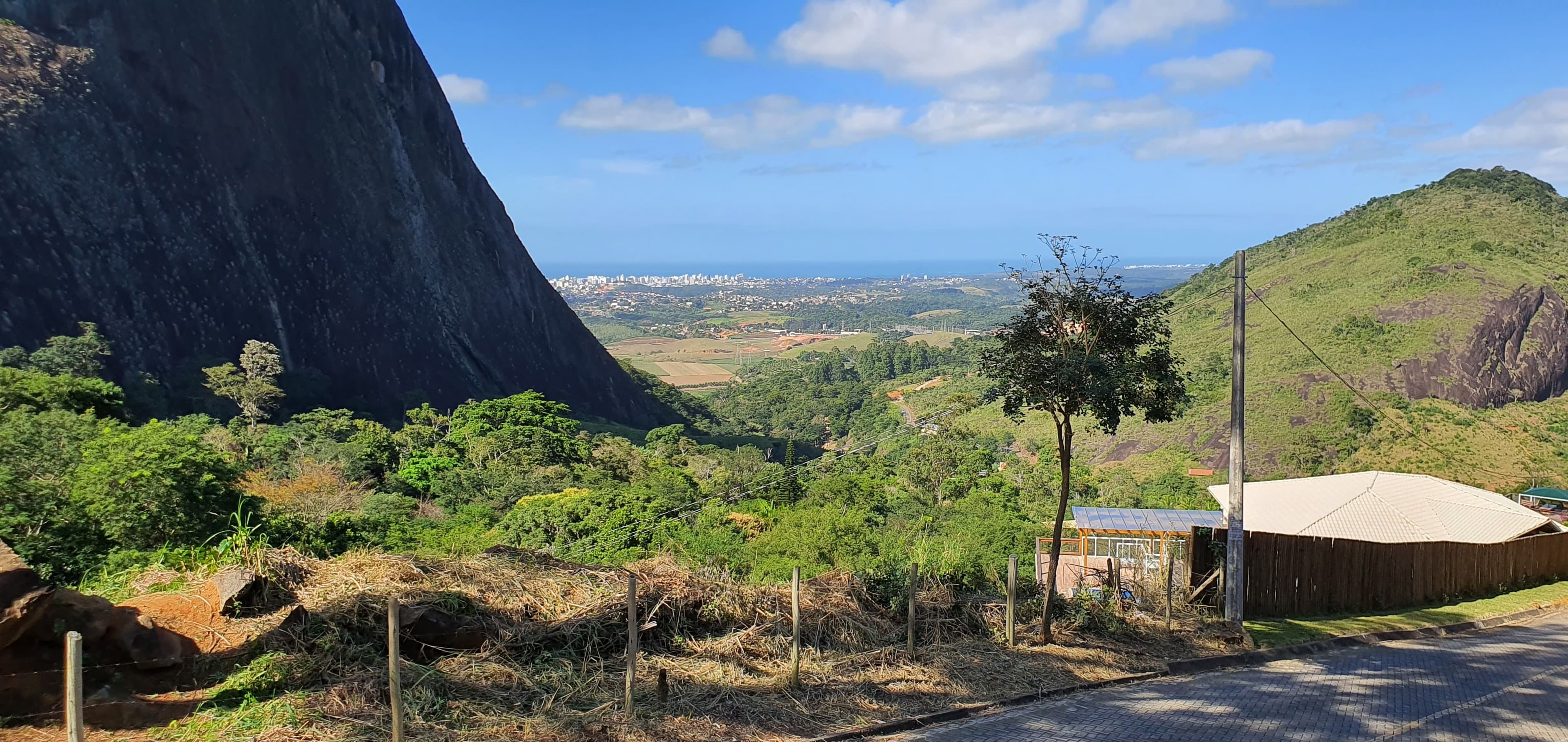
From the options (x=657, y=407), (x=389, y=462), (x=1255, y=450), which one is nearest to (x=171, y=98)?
(x=389, y=462)

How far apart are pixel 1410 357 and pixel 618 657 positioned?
171ft

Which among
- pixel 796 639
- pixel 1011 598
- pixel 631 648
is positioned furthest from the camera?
pixel 1011 598

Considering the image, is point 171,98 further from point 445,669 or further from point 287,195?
point 445,669

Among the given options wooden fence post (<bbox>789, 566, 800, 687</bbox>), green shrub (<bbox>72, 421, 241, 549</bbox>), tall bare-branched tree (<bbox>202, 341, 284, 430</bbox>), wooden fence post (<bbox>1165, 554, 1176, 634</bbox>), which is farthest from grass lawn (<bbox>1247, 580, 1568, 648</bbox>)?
tall bare-branched tree (<bbox>202, 341, 284, 430</bbox>)

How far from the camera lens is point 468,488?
29.9 m

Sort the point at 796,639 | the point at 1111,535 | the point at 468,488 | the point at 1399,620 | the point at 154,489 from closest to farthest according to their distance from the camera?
1. the point at 796,639
2. the point at 154,489
3. the point at 1399,620
4. the point at 1111,535
5. the point at 468,488

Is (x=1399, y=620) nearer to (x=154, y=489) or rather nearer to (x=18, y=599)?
(x=18, y=599)

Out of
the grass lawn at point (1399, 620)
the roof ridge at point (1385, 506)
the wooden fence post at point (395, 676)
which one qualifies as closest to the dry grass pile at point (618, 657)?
the wooden fence post at point (395, 676)

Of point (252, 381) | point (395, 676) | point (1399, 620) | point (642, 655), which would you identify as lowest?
point (1399, 620)

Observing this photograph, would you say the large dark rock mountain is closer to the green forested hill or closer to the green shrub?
the green shrub

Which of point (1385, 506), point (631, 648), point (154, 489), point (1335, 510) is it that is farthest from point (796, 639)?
point (1385, 506)

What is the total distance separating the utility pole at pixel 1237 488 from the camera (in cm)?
1046

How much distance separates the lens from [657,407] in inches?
2926

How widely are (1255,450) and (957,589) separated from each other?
38.3m
